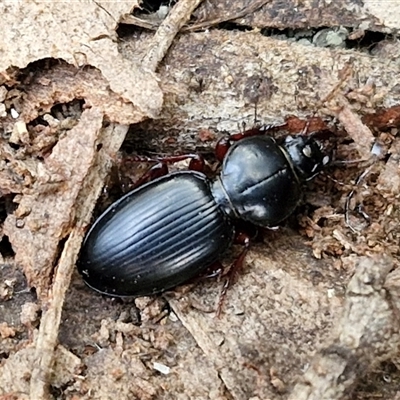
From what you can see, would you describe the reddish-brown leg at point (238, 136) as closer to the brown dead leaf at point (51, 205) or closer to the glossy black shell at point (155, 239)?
the glossy black shell at point (155, 239)

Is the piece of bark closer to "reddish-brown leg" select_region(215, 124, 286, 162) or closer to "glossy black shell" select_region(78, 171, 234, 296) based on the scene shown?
"glossy black shell" select_region(78, 171, 234, 296)

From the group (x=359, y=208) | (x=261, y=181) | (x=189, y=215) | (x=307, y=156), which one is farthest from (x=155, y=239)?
(x=359, y=208)

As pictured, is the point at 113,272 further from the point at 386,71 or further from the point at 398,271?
the point at 386,71

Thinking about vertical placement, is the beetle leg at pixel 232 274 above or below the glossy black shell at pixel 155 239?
below

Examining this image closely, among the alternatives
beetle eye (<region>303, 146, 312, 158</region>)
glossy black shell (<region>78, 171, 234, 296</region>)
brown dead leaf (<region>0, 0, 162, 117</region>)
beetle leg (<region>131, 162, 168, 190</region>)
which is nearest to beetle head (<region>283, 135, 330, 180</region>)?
beetle eye (<region>303, 146, 312, 158</region>)

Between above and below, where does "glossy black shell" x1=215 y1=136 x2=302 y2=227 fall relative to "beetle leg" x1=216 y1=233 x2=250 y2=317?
above

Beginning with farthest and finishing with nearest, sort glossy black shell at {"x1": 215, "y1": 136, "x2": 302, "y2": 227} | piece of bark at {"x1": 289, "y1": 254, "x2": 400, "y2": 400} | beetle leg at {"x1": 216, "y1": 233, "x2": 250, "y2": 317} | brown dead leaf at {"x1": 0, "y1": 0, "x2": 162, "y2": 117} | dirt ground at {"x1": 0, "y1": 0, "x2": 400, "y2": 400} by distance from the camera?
glossy black shell at {"x1": 215, "y1": 136, "x2": 302, "y2": 227}
brown dead leaf at {"x1": 0, "y1": 0, "x2": 162, "y2": 117}
beetle leg at {"x1": 216, "y1": 233, "x2": 250, "y2": 317}
dirt ground at {"x1": 0, "y1": 0, "x2": 400, "y2": 400}
piece of bark at {"x1": 289, "y1": 254, "x2": 400, "y2": 400}

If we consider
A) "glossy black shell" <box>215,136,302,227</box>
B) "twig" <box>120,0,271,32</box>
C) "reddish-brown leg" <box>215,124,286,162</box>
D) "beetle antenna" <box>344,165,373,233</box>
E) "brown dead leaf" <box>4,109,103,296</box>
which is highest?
"twig" <box>120,0,271,32</box>

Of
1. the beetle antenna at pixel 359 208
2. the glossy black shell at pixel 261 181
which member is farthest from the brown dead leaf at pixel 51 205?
the beetle antenna at pixel 359 208

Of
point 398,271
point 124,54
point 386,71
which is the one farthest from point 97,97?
point 398,271
